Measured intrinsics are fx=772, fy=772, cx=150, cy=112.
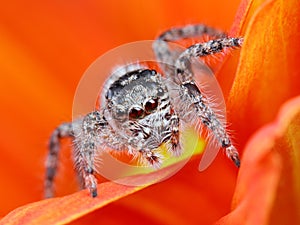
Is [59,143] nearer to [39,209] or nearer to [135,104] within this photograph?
[135,104]

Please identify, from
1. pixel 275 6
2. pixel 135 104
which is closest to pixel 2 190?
pixel 135 104

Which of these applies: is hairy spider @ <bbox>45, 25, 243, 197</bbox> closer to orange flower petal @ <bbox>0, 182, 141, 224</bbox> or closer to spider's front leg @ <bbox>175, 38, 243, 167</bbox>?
spider's front leg @ <bbox>175, 38, 243, 167</bbox>

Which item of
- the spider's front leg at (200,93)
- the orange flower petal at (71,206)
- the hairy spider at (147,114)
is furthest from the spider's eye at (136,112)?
the orange flower petal at (71,206)

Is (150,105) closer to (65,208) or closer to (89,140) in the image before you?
(89,140)

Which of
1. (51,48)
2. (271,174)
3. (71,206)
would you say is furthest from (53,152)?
(271,174)

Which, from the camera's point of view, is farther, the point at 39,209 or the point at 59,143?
the point at 59,143
